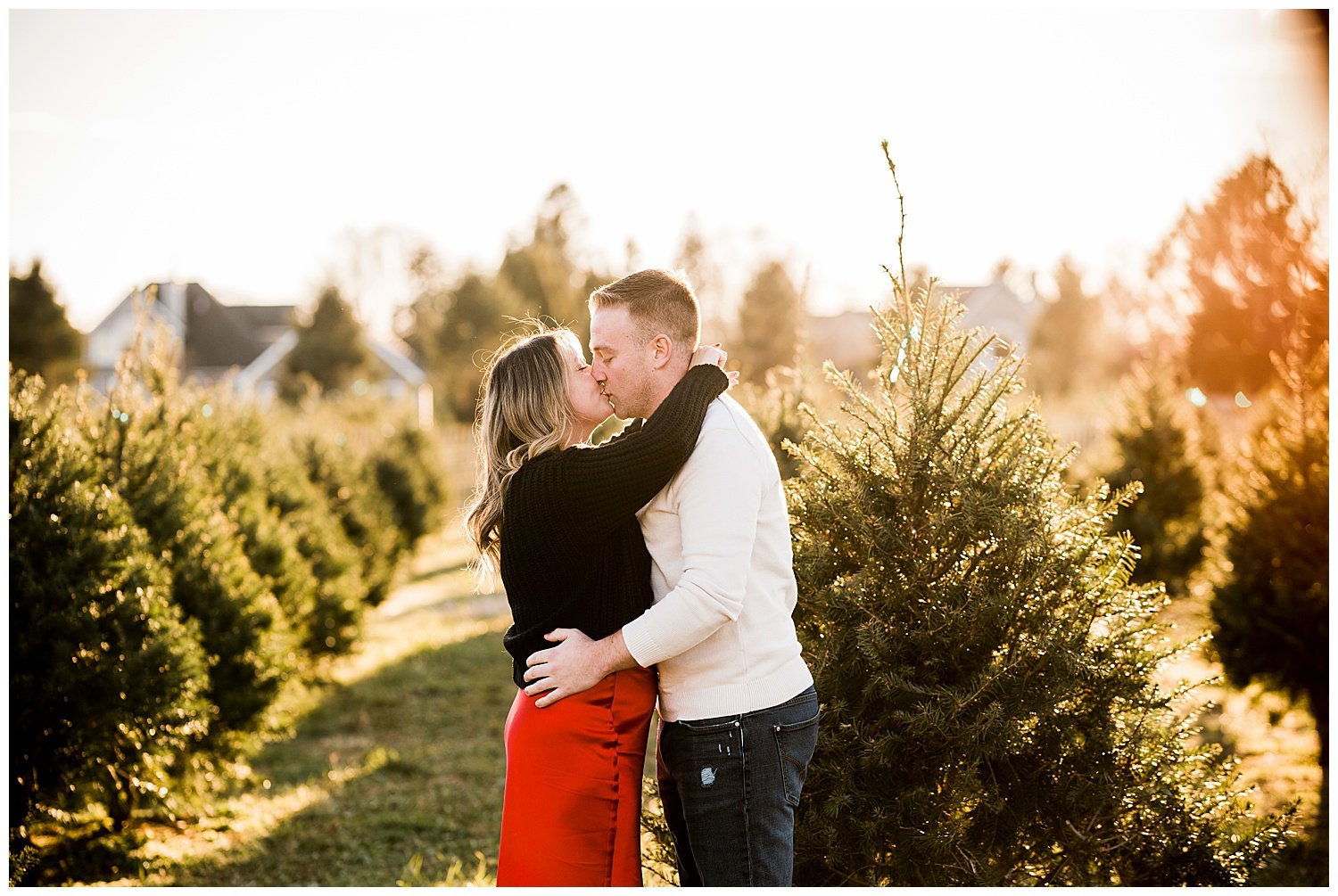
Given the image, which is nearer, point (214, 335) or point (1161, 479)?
point (1161, 479)

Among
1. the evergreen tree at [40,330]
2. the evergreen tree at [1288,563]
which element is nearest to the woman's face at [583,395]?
the evergreen tree at [1288,563]

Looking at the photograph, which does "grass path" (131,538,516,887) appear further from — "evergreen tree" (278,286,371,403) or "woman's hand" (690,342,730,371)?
"evergreen tree" (278,286,371,403)

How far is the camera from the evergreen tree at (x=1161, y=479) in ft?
36.3

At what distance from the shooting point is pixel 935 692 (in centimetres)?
307

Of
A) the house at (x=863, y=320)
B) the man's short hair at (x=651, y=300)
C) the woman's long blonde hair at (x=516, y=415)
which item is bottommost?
the woman's long blonde hair at (x=516, y=415)

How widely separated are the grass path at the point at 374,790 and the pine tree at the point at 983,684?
3.05 metres

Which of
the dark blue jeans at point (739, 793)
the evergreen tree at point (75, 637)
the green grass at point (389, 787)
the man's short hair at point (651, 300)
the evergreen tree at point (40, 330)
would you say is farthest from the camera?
the evergreen tree at point (40, 330)

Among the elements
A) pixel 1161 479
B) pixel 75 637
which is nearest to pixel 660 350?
pixel 75 637

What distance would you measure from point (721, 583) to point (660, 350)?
761 millimetres

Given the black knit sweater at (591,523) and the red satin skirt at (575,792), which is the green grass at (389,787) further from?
the black knit sweater at (591,523)

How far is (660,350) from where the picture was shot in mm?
2979

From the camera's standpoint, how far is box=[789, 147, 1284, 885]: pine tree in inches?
122

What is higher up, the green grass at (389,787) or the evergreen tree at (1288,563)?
the evergreen tree at (1288,563)

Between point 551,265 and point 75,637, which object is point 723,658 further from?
point 551,265
